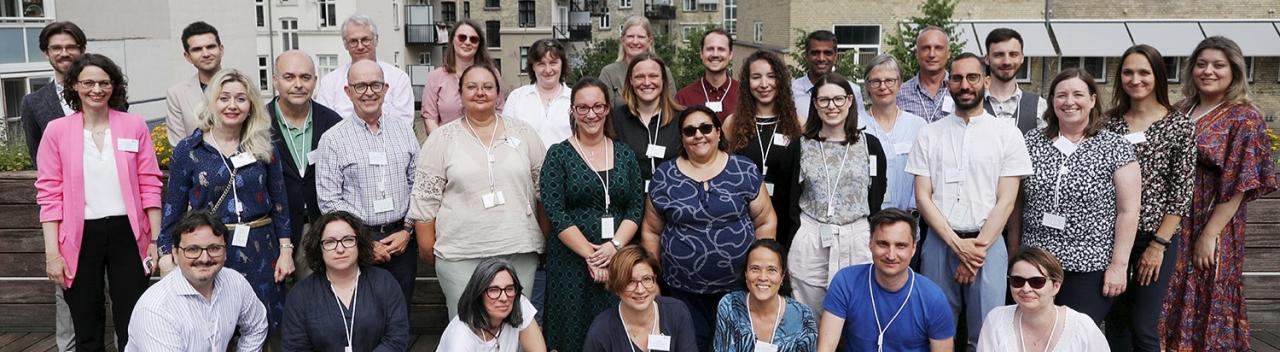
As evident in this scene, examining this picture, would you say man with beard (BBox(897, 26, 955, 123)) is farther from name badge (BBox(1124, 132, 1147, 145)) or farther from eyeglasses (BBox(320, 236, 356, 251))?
eyeglasses (BBox(320, 236, 356, 251))

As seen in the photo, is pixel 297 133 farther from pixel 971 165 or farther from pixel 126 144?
Answer: pixel 971 165

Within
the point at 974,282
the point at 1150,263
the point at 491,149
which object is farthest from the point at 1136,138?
the point at 491,149

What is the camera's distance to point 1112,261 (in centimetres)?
398

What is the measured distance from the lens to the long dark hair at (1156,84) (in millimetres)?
4051

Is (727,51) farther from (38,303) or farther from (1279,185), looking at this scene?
(38,303)

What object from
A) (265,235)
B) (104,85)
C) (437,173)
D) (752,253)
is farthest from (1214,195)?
(104,85)

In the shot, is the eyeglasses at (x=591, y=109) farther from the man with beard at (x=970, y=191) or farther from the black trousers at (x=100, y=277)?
the black trousers at (x=100, y=277)

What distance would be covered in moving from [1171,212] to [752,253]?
1.88 meters

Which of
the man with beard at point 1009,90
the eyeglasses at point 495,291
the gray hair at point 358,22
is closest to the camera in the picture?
the eyeglasses at point 495,291

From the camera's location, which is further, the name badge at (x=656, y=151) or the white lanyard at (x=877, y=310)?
the name badge at (x=656, y=151)

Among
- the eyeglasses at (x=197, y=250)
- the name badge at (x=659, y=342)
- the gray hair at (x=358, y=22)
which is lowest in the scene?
the name badge at (x=659, y=342)

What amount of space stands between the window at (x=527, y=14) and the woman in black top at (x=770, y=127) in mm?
42788

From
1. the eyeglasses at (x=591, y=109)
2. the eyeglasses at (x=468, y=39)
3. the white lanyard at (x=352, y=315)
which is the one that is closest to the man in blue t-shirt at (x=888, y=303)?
the eyeglasses at (x=591, y=109)

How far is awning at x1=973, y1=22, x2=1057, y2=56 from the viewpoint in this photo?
24.8m
